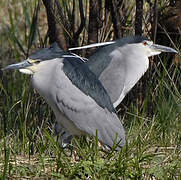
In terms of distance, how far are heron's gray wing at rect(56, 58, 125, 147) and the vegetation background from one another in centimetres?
11

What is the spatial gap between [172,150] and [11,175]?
4.13 ft

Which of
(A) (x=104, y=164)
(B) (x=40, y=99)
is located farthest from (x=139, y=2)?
(A) (x=104, y=164)

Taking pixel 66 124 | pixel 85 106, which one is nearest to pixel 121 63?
pixel 85 106

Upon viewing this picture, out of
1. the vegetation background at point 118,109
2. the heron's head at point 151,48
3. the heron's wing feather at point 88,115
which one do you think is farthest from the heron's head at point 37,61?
the heron's head at point 151,48

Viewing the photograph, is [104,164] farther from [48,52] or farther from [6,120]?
[6,120]

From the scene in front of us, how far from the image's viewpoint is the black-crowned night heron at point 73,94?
4148mm

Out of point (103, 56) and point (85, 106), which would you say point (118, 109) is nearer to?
point (103, 56)

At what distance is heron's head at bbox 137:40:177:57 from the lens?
499cm

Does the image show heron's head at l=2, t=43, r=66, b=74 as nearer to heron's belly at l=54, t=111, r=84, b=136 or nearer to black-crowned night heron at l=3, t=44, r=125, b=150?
black-crowned night heron at l=3, t=44, r=125, b=150

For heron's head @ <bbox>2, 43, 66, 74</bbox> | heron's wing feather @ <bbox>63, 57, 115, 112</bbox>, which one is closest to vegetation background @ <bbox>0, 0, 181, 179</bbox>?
heron's wing feather @ <bbox>63, 57, 115, 112</bbox>

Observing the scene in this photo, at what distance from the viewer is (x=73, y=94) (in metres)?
4.21

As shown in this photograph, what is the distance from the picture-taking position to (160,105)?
495 centimetres

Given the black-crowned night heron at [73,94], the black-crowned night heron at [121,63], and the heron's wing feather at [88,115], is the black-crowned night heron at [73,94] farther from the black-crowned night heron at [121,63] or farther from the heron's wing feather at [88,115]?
the black-crowned night heron at [121,63]

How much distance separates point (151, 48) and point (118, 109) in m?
0.76
